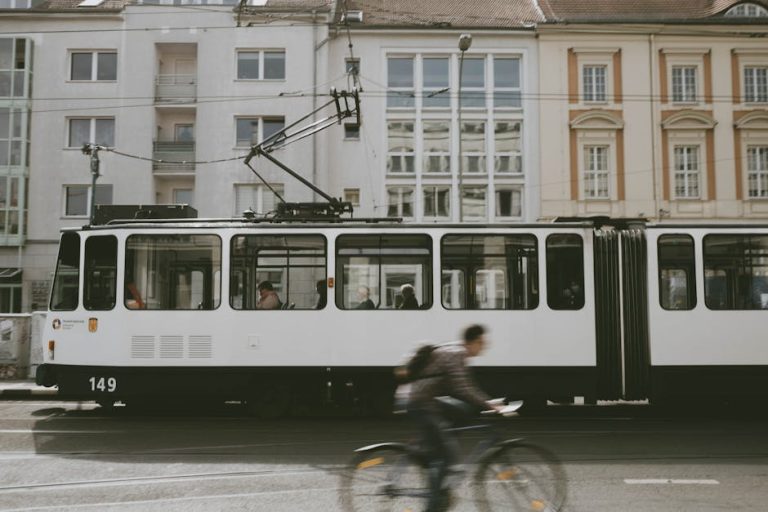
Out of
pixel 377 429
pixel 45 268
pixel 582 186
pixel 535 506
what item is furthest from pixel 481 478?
pixel 45 268

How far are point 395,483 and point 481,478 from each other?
0.67 metres

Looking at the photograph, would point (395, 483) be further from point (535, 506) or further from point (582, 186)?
point (582, 186)

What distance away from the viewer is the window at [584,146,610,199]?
1144 inches

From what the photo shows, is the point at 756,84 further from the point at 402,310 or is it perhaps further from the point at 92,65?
the point at 92,65

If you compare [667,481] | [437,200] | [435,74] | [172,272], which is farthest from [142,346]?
[435,74]

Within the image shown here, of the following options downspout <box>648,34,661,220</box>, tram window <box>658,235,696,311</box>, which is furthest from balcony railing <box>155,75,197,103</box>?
tram window <box>658,235,696,311</box>

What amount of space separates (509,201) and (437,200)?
2.91 meters

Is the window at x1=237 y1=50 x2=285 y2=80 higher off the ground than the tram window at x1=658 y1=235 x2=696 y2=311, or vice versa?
the window at x1=237 y1=50 x2=285 y2=80

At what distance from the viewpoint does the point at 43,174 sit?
29094 millimetres

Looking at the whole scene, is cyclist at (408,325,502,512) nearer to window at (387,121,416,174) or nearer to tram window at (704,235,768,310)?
tram window at (704,235,768,310)

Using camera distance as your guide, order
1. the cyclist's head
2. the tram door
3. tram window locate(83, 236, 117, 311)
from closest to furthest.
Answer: the cyclist's head, the tram door, tram window locate(83, 236, 117, 311)

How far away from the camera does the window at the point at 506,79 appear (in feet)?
97.9

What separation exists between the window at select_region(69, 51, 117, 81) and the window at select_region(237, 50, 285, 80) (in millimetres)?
5164

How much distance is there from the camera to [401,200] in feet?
97.5
